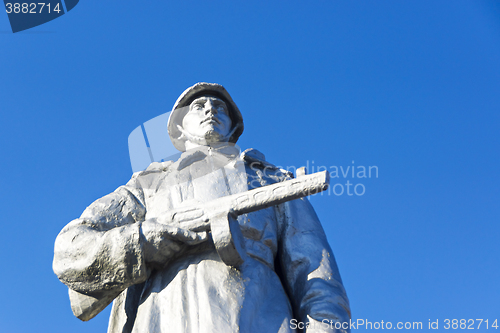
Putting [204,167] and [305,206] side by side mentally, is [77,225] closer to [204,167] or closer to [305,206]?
[204,167]

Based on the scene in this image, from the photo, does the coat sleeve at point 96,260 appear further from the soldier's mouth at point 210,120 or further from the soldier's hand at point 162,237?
the soldier's mouth at point 210,120

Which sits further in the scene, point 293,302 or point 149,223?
point 293,302

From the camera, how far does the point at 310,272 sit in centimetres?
575

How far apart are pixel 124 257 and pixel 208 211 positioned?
32.0 inches

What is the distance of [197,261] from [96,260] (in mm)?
886

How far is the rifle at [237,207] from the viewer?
4953 millimetres

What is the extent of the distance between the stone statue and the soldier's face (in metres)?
0.64

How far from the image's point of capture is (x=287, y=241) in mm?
6160

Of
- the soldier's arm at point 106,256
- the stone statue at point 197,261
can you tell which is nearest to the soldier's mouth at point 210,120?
the stone statue at point 197,261

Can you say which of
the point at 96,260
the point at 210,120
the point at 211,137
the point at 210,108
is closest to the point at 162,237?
the point at 96,260

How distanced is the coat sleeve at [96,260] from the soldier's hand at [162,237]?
0.07 m

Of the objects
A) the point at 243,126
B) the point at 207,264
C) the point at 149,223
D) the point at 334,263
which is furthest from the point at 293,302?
the point at 243,126

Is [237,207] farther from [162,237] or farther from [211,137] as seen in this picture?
[211,137]

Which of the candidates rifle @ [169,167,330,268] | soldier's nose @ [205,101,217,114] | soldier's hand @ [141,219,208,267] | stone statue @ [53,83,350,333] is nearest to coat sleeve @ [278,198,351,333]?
stone statue @ [53,83,350,333]
